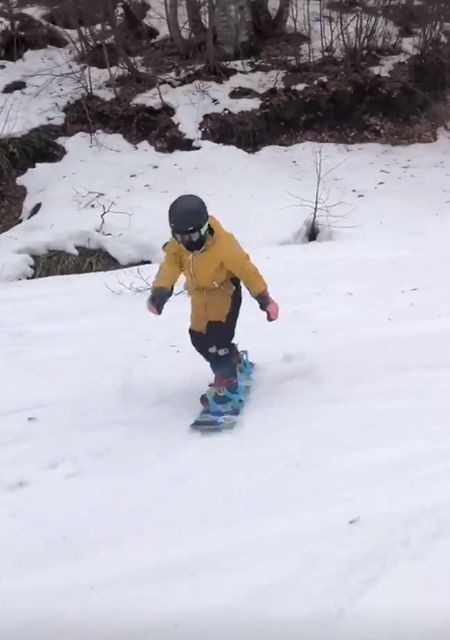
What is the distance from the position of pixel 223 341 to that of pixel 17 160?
7326 millimetres

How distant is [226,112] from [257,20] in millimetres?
2323

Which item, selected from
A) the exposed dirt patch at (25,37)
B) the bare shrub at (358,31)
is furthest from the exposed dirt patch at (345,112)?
the exposed dirt patch at (25,37)

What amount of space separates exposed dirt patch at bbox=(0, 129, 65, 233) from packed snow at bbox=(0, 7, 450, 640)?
143 inches

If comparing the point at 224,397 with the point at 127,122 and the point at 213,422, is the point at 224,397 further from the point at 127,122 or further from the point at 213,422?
the point at 127,122

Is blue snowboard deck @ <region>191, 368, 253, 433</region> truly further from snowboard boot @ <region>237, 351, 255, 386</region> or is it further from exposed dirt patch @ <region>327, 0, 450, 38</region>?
exposed dirt patch @ <region>327, 0, 450, 38</region>

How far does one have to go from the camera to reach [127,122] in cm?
1057

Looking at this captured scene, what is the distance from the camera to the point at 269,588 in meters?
2.44

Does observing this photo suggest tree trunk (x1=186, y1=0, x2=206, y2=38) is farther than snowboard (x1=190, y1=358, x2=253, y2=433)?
Yes

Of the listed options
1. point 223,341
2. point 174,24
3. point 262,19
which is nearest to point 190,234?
point 223,341

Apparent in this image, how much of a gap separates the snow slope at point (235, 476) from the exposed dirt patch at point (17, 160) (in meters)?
4.35

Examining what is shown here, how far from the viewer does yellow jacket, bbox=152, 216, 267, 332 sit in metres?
3.45

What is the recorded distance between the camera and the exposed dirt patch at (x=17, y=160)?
9.35 metres

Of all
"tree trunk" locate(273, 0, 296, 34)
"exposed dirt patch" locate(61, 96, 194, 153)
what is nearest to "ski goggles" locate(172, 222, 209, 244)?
"exposed dirt patch" locate(61, 96, 194, 153)

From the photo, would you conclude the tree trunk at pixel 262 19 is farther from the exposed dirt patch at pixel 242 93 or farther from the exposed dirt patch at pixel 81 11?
the exposed dirt patch at pixel 81 11
